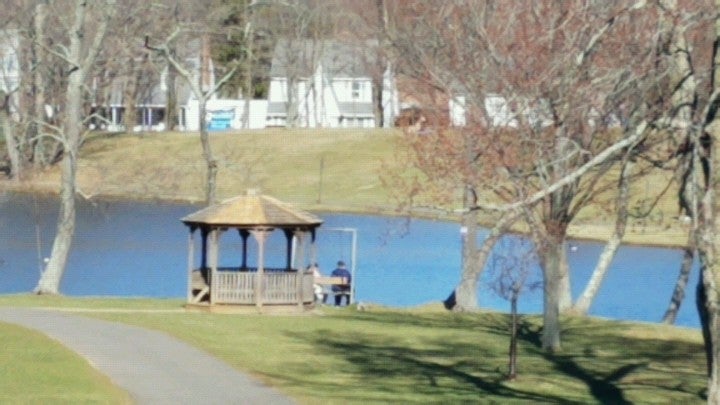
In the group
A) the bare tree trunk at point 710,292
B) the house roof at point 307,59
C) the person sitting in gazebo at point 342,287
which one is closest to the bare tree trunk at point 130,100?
the house roof at point 307,59

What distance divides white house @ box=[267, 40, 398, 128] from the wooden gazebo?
54.4 m

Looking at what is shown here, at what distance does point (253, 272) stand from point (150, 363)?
1021 centimetres

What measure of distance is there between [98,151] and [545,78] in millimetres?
62759

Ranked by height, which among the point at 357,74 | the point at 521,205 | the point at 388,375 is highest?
the point at 357,74

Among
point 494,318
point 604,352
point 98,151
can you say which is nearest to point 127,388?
point 604,352

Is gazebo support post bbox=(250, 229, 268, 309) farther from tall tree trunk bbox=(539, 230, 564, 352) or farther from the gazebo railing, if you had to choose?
tall tree trunk bbox=(539, 230, 564, 352)

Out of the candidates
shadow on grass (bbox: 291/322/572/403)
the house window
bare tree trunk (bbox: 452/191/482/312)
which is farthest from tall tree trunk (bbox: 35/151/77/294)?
the house window

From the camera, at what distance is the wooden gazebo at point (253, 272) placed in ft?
102

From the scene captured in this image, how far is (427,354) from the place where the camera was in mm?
25344

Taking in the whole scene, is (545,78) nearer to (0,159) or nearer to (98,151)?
(0,159)

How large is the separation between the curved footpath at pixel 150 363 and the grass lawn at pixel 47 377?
0.34 meters

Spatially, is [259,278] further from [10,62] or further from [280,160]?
[280,160]

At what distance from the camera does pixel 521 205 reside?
14.1m

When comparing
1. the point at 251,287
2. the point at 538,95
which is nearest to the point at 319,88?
the point at 251,287
